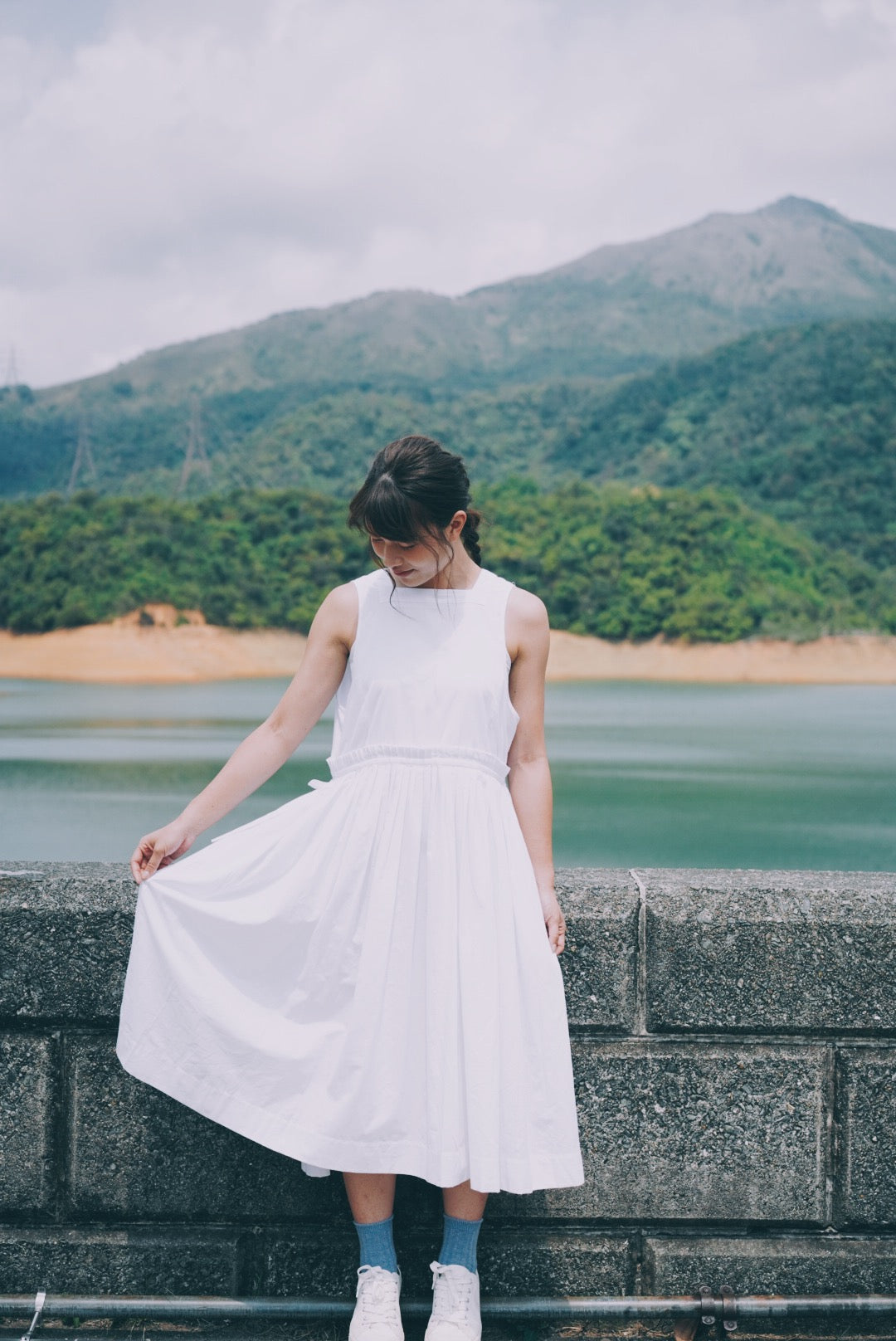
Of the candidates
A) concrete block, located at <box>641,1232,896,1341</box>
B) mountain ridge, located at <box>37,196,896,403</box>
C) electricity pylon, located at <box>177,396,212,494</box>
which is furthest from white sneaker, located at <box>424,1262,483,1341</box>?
mountain ridge, located at <box>37,196,896,403</box>

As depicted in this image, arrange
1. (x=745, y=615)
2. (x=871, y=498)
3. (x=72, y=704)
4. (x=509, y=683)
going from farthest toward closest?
(x=871, y=498), (x=745, y=615), (x=72, y=704), (x=509, y=683)

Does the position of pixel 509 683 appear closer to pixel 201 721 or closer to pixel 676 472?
pixel 201 721

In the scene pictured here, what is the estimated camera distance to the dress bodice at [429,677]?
2.17 m

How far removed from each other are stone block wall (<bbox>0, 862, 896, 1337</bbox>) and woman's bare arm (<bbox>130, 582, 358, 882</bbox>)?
16cm

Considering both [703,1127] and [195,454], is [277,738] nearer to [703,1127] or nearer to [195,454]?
[703,1127]

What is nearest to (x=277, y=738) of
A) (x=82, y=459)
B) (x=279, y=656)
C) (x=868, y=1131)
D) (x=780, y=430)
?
(x=868, y=1131)

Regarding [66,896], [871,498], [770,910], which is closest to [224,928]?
[66,896]

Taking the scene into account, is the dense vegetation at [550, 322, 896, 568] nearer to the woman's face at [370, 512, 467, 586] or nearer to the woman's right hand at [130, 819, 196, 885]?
the woman's face at [370, 512, 467, 586]

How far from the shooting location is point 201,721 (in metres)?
33.3

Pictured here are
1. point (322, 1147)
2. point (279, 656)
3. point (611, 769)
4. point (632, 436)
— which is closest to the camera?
point (322, 1147)

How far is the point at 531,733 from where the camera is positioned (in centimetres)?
224

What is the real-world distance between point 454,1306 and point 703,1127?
1.73 feet

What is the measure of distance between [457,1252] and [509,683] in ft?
3.06

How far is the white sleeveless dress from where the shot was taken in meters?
2.03
